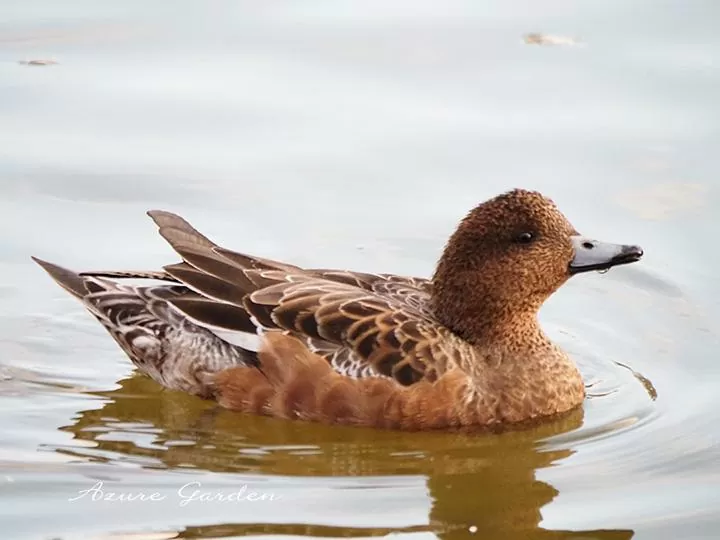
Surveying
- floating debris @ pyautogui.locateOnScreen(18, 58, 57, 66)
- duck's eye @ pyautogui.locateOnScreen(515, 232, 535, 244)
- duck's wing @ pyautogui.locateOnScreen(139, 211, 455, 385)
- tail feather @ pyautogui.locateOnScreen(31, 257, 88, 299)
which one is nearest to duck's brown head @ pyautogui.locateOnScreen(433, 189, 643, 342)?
duck's eye @ pyautogui.locateOnScreen(515, 232, 535, 244)

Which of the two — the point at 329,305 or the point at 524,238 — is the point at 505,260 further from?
the point at 329,305

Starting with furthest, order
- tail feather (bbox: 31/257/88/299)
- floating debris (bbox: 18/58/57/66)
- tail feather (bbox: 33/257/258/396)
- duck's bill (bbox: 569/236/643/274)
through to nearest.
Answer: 1. floating debris (bbox: 18/58/57/66)
2. tail feather (bbox: 31/257/88/299)
3. tail feather (bbox: 33/257/258/396)
4. duck's bill (bbox: 569/236/643/274)

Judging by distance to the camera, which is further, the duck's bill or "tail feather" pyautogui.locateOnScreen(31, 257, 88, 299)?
"tail feather" pyautogui.locateOnScreen(31, 257, 88, 299)

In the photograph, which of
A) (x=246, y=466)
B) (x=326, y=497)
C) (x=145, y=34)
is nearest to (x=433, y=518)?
(x=326, y=497)

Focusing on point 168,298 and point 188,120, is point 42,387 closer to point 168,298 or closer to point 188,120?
point 168,298

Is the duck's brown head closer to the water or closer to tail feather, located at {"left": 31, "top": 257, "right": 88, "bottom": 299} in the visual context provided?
the water

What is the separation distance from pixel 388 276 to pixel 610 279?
1.72m

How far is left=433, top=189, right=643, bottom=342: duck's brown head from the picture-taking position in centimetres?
838

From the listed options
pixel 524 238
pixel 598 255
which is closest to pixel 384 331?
pixel 524 238

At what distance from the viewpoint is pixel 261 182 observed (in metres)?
10.7

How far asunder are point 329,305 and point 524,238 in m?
1.06

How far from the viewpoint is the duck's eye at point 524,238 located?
27.5 feet

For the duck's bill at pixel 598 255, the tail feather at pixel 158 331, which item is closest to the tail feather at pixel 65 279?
the tail feather at pixel 158 331

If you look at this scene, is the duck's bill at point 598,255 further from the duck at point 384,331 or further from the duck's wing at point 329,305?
the duck's wing at point 329,305
